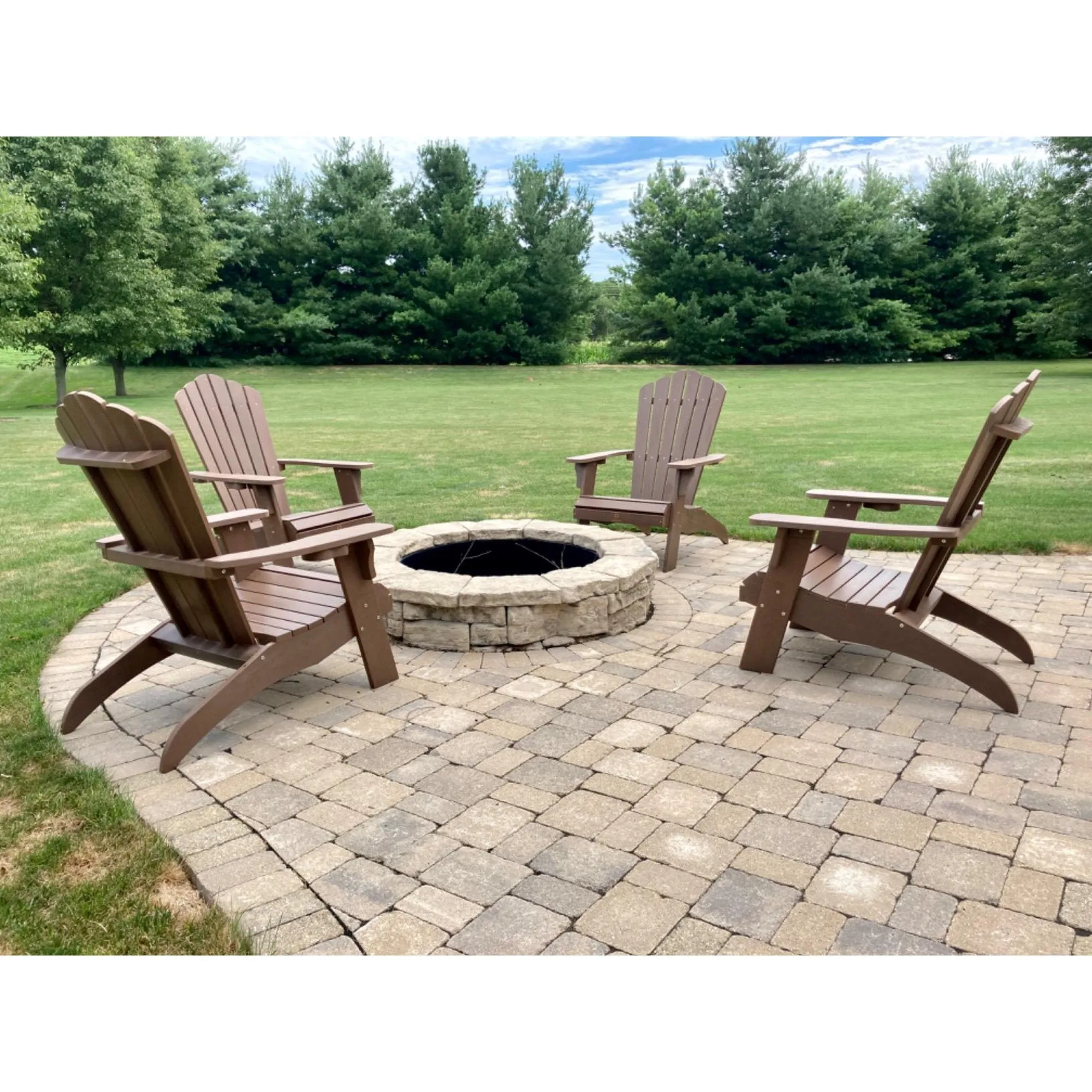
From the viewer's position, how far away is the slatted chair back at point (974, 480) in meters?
Answer: 2.89

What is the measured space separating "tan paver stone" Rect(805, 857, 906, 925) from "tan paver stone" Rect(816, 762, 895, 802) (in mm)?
347

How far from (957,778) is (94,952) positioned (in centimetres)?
226

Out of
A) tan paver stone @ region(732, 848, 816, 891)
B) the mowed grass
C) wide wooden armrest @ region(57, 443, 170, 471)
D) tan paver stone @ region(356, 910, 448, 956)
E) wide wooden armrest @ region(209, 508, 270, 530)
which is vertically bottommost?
the mowed grass

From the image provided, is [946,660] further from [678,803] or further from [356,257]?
[356,257]

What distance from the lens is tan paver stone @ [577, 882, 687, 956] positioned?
184cm

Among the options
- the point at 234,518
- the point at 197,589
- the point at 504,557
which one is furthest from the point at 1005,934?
the point at 504,557

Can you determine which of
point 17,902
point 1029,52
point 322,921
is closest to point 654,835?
point 322,921

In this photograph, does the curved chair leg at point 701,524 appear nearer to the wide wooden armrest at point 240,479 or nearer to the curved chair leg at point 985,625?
the curved chair leg at point 985,625

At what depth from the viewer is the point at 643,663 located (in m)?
3.48

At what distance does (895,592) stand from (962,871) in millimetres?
1430

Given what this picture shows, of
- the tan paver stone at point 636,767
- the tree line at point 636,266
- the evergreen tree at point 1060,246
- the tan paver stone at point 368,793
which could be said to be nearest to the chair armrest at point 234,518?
the tan paver stone at point 368,793

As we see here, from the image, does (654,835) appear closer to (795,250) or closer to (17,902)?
(17,902)

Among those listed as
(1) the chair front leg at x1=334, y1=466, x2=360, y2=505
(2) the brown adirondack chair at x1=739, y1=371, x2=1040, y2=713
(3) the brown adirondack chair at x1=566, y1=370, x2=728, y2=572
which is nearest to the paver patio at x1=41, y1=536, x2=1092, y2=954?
(2) the brown adirondack chair at x1=739, y1=371, x2=1040, y2=713

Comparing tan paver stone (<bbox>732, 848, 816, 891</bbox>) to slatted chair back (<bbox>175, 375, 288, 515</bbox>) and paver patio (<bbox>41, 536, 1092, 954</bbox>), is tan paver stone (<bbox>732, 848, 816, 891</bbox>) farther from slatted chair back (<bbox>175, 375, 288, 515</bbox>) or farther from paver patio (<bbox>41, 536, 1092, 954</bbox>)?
slatted chair back (<bbox>175, 375, 288, 515</bbox>)
